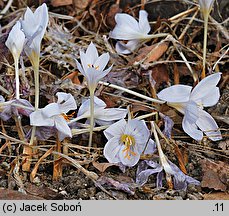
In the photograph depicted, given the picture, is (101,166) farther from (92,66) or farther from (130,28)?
(130,28)

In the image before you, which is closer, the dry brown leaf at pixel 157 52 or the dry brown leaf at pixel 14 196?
the dry brown leaf at pixel 14 196

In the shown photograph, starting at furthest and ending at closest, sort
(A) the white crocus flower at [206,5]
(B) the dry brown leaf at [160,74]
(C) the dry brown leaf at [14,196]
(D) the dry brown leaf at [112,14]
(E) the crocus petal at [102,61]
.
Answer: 1. (D) the dry brown leaf at [112,14]
2. (B) the dry brown leaf at [160,74]
3. (A) the white crocus flower at [206,5]
4. (E) the crocus petal at [102,61]
5. (C) the dry brown leaf at [14,196]

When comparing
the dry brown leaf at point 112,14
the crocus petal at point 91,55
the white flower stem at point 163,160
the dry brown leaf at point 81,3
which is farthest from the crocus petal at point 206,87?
the dry brown leaf at point 81,3

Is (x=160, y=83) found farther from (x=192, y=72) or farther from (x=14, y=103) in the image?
(x=14, y=103)

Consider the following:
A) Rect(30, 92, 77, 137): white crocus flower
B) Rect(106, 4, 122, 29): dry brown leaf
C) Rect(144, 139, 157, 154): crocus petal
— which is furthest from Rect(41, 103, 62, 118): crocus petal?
Rect(106, 4, 122, 29): dry brown leaf

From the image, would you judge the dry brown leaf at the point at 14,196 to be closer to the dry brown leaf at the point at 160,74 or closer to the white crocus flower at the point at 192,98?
the white crocus flower at the point at 192,98

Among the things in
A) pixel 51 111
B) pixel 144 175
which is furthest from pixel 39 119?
pixel 144 175

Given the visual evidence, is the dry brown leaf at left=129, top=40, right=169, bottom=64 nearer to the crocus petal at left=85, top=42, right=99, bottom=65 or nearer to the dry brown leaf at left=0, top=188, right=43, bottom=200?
the crocus petal at left=85, top=42, right=99, bottom=65
